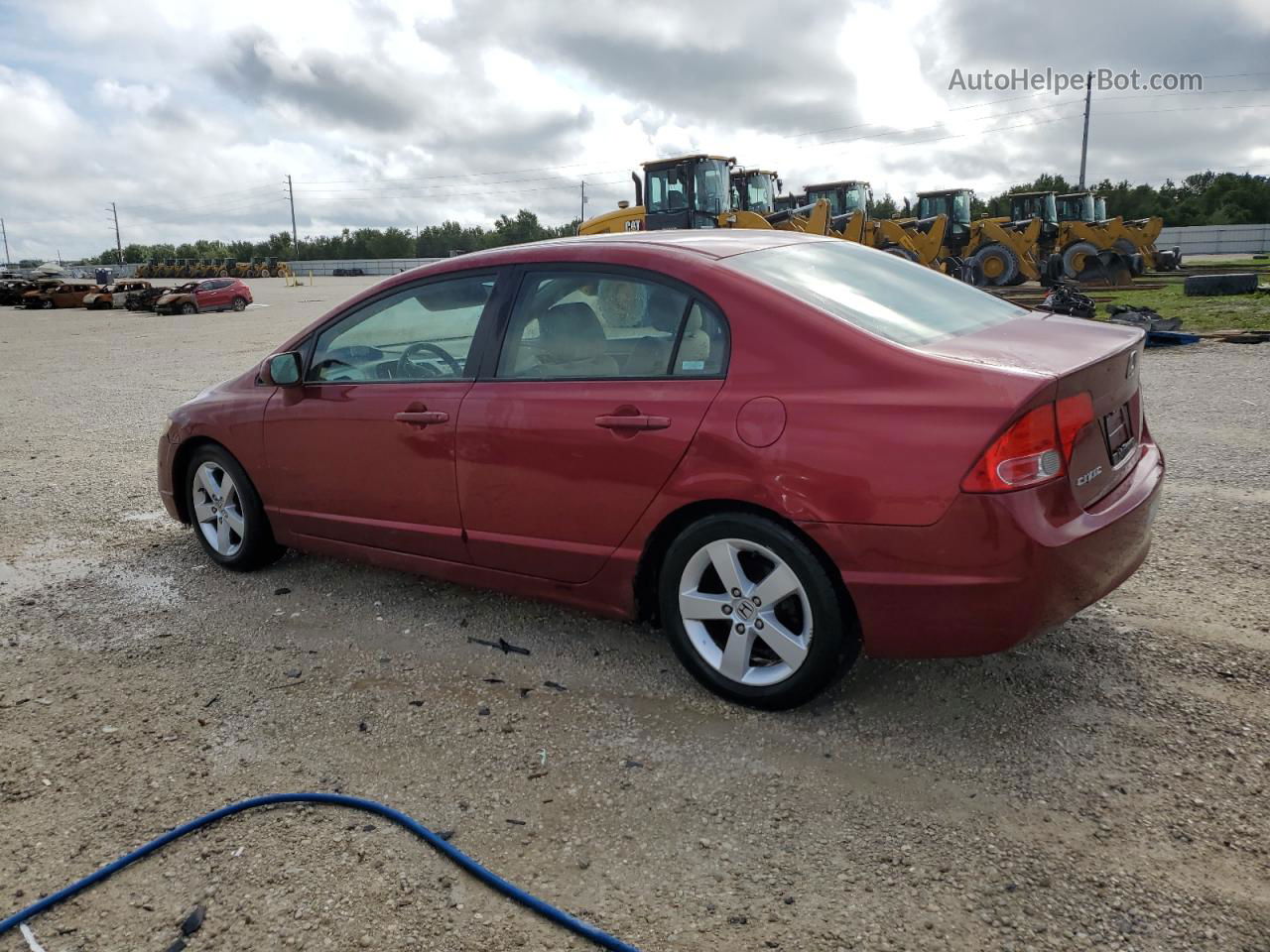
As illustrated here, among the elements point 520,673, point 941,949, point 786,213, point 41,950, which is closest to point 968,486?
point 941,949

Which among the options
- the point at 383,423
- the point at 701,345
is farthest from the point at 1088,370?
the point at 383,423

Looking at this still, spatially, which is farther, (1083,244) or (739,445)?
(1083,244)

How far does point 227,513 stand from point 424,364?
1617 mm

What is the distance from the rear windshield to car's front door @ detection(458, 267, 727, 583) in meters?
0.35

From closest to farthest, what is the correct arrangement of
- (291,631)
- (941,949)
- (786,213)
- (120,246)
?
(941,949) < (291,631) < (786,213) < (120,246)

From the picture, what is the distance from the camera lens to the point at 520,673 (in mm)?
3672

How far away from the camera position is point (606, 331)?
354 centimetres

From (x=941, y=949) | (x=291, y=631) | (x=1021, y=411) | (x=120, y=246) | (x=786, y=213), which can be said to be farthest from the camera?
(x=120, y=246)

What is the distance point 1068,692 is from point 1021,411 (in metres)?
1.16

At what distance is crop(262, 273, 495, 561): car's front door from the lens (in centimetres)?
390

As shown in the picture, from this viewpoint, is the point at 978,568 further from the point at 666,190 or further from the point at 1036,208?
the point at 1036,208

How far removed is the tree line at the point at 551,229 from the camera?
54.2 m

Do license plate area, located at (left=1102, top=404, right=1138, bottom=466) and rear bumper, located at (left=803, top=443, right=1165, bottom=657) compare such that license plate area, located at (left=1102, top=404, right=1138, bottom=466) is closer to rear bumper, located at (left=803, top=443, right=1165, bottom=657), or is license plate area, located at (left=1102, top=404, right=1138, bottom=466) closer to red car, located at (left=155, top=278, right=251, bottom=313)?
rear bumper, located at (left=803, top=443, right=1165, bottom=657)

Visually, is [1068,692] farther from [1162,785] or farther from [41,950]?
[41,950]
